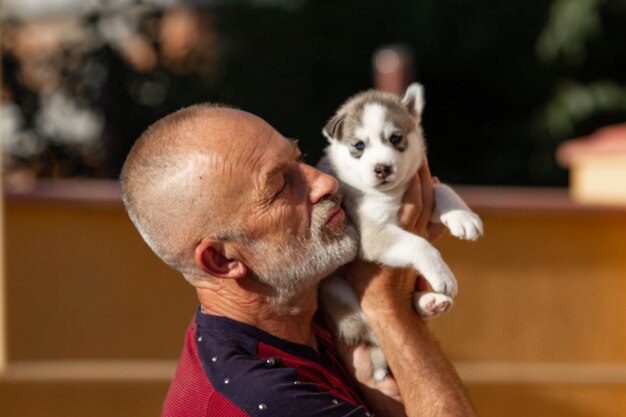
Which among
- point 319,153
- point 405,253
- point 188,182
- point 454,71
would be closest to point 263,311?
point 188,182

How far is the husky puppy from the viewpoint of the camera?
383 centimetres

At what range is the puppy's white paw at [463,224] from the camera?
3.96 metres

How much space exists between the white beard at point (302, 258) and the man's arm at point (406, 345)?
0.29 m

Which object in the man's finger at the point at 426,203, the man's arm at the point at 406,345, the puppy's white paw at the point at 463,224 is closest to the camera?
the man's arm at the point at 406,345

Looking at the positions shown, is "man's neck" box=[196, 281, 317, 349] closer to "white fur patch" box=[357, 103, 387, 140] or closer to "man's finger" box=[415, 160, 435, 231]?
"man's finger" box=[415, 160, 435, 231]

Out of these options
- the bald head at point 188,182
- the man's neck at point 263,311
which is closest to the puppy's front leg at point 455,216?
the man's neck at point 263,311

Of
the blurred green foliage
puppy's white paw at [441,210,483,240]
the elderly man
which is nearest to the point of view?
the elderly man

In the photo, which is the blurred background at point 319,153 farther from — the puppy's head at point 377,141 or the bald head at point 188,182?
the bald head at point 188,182

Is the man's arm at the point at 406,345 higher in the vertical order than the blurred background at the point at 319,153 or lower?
higher

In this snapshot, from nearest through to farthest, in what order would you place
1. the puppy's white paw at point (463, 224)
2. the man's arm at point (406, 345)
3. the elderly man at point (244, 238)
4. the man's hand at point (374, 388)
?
the elderly man at point (244, 238)
the man's arm at point (406, 345)
the man's hand at point (374, 388)
the puppy's white paw at point (463, 224)

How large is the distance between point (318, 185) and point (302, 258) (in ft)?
0.69

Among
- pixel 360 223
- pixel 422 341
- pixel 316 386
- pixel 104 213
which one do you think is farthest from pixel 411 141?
pixel 104 213

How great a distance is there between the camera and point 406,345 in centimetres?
368

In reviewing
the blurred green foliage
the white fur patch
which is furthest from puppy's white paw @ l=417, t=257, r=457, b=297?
the blurred green foliage
